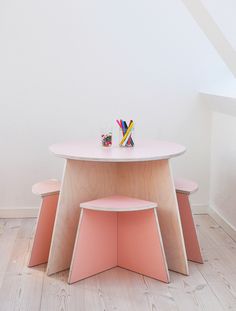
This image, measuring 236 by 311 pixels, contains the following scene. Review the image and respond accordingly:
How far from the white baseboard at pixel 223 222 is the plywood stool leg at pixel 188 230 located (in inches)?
20.1

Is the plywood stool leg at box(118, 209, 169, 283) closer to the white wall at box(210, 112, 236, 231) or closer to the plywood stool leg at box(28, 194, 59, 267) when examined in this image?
the plywood stool leg at box(28, 194, 59, 267)

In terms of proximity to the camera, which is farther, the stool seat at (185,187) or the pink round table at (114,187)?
the stool seat at (185,187)

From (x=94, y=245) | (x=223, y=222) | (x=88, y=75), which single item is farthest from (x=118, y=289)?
(x=88, y=75)

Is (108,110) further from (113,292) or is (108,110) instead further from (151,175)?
(113,292)

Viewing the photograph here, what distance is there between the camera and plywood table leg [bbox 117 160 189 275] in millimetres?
3035

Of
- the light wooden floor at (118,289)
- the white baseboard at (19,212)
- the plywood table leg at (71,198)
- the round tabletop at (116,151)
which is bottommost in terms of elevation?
the light wooden floor at (118,289)

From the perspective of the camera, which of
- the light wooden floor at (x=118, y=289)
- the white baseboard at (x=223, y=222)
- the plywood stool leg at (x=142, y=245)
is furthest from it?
the white baseboard at (x=223, y=222)

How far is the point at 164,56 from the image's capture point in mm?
3994

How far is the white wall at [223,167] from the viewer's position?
3729 millimetres

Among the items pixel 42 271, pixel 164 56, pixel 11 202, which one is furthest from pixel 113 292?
pixel 164 56

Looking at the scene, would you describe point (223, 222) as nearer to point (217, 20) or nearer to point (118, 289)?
point (118, 289)

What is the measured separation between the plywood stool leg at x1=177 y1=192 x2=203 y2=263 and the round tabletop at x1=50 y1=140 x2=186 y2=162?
0.32 meters

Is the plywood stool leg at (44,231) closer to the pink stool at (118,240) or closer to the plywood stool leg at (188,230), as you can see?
the pink stool at (118,240)

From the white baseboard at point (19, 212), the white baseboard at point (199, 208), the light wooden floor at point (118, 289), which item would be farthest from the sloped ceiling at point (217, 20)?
the white baseboard at point (19, 212)
